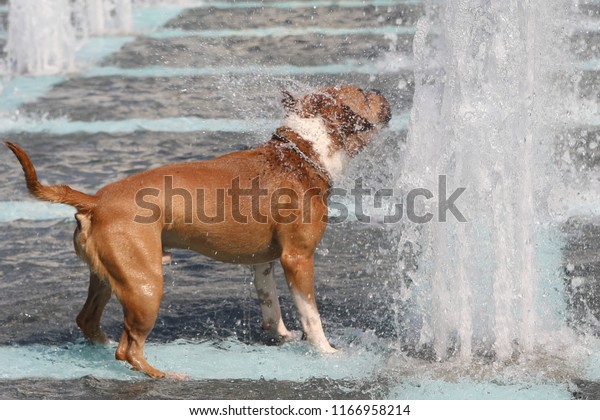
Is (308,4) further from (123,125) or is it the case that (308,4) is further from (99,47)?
(123,125)

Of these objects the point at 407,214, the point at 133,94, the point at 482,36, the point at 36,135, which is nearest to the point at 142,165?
the point at 36,135

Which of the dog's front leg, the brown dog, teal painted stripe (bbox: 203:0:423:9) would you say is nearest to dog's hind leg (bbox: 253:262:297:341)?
the brown dog

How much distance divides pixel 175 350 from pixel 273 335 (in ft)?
1.46

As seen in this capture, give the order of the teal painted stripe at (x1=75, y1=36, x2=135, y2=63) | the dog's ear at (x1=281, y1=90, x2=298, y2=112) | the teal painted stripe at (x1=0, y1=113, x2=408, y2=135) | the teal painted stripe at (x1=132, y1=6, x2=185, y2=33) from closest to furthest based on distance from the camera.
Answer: the dog's ear at (x1=281, y1=90, x2=298, y2=112)
the teal painted stripe at (x1=0, y1=113, x2=408, y2=135)
the teal painted stripe at (x1=75, y1=36, x2=135, y2=63)
the teal painted stripe at (x1=132, y1=6, x2=185, y2=33)

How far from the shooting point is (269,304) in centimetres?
497

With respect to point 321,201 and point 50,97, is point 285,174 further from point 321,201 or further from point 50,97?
point 50,97

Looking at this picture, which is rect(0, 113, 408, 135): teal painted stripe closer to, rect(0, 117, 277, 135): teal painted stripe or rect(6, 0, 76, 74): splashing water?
rect(0, 117, 277, 135): teal painted stripe

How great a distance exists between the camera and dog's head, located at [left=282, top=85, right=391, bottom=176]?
4816 millimetres

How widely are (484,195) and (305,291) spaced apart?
0.86 m

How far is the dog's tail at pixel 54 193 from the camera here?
4402 millimetres

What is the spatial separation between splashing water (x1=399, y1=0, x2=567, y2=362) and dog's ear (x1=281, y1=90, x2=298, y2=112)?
0.65m

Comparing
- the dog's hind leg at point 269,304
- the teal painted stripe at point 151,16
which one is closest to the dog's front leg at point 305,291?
the dog's hind leg at point 269,304

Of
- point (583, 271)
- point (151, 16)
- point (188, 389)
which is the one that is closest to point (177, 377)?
point (188, 389)
